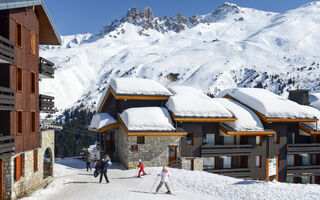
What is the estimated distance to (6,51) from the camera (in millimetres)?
14250

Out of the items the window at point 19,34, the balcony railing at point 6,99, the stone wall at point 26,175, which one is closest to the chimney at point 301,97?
the stone wall at point 26,175

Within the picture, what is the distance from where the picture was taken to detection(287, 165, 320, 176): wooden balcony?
100 feet

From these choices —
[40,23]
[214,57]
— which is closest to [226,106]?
[40,23]

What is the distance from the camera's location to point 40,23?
2122 cm

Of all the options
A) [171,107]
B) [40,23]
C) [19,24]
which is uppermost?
[40,23]

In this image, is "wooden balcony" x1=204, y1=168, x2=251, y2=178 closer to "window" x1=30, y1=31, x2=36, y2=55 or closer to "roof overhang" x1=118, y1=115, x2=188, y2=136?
"roof overhang" x1=118, y1=115, x2=188, y2=136

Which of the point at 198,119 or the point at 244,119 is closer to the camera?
the point at 198,119

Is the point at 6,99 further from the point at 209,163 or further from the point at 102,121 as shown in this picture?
the point at 209,163

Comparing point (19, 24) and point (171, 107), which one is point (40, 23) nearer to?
point (19, 24)

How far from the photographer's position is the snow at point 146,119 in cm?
2453

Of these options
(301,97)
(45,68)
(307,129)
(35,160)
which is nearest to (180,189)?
(35,160)

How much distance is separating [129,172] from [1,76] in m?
11.6

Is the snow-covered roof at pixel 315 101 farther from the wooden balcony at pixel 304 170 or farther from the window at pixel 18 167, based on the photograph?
the window at pixel 18 167

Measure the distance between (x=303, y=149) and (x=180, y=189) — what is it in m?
19.7
